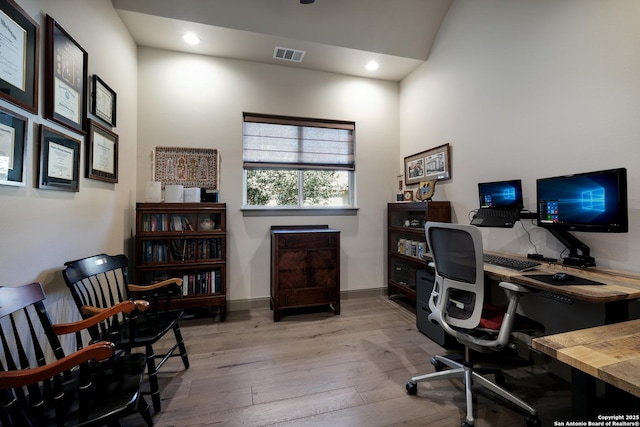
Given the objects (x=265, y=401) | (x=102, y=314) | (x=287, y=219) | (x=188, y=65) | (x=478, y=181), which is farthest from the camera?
(x=287, y=219)

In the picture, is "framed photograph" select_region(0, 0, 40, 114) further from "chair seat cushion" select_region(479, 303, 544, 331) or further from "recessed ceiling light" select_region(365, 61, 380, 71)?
"recessed ceiling light" select_region(365, 61, 380, 71)

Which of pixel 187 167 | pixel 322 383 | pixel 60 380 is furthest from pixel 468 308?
pixel 187 167

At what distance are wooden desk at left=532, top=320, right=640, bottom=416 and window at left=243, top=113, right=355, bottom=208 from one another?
9.25 feet

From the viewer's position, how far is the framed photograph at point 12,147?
1.31m

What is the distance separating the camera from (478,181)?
2678 mm

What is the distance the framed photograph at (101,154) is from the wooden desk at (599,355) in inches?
116

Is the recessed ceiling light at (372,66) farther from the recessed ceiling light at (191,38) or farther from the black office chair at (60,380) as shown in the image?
the black office chair at (60,380)

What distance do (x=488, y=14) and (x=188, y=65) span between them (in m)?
3.24

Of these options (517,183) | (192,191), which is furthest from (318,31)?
(517,183)

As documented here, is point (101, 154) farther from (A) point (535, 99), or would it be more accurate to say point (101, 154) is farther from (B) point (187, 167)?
(A) point (535, 99)

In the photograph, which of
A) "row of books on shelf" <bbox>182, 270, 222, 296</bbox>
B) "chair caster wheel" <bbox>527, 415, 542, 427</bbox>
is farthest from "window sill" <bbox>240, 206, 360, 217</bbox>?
"chair caster wheel" <bbox>527, 415, 542, 427</bbox>

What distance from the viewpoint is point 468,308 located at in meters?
1.62

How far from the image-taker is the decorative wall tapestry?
3051mm

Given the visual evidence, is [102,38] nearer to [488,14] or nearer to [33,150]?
[33,150]
